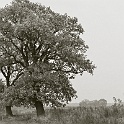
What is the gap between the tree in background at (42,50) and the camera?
88.4 ft

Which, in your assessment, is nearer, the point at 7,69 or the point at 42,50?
the point at 42,50

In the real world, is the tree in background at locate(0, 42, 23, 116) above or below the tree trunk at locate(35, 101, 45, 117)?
above

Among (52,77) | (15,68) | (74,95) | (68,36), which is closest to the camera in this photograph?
(52,77)

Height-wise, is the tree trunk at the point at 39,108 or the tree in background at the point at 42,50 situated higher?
the tree in background at the point at 42,50

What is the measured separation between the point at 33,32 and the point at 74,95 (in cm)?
920

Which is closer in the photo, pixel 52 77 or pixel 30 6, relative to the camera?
pixel 52 77

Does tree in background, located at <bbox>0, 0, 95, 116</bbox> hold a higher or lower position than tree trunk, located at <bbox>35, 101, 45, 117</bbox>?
higher

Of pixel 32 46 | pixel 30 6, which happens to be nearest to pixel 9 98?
pixel 32 46

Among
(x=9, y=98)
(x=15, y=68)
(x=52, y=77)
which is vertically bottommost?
(x=9, y=98)

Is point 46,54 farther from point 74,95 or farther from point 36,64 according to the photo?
point 74,95

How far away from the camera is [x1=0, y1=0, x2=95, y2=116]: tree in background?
26953mm

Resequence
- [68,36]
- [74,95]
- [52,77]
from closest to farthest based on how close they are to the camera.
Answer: [52,77] → [68,36] → [74,95]

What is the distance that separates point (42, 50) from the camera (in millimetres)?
30266

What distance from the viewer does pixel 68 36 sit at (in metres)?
28.9
